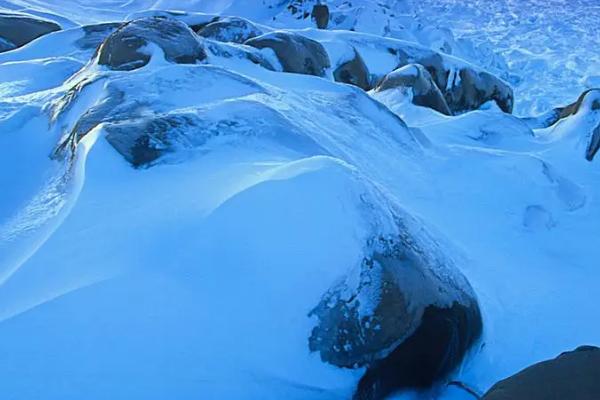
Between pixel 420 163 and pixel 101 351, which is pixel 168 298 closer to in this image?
pixel 101 351

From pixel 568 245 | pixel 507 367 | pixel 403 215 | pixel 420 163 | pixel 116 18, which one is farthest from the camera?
pixel 116 18

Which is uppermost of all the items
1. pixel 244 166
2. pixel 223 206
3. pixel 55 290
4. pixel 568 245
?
pixel 55 290

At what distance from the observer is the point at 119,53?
4.32 metres

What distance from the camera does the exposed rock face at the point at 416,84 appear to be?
20.3ft

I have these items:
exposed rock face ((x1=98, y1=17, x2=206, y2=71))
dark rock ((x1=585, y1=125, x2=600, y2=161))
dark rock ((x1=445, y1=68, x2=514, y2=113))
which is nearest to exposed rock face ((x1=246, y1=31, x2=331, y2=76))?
exposed rock face ((x1=98, y1=17, x2=206, y2=71))

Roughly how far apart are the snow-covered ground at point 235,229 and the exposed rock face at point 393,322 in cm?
5

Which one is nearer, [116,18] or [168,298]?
[168,298]

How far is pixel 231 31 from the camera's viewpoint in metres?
8.08

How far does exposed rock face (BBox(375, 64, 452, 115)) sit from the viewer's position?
6188 millimetres

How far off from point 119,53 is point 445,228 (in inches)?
108

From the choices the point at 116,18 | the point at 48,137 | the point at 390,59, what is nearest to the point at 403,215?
the point at 48,137

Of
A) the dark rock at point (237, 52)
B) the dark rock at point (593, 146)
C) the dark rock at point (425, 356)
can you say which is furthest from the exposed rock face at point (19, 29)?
the dark rock at point (425, 356)

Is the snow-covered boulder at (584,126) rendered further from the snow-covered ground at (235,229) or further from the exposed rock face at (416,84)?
the exposed rock face at (416,84)

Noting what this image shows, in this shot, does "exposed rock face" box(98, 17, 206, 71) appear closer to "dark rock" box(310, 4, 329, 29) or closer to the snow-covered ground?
the snow-covered ground
